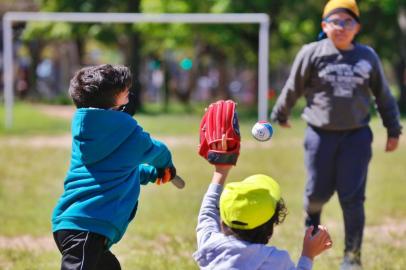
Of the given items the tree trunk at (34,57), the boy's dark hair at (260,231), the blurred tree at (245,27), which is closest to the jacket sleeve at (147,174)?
the boy's dark hair at (260,231)

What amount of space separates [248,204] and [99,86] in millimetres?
1168

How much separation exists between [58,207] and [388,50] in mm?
29899

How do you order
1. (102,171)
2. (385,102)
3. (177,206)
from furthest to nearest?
(177,206), (385,102), (102,171)

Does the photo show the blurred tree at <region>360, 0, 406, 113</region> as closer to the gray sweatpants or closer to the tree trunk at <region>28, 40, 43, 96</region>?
the tree trunk at <region>28, 40, 43, 96</region>

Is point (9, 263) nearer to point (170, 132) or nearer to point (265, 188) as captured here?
point (265, 188)

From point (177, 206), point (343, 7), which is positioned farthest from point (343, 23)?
point (177, 206)

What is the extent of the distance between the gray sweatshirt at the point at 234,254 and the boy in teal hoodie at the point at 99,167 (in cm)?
65

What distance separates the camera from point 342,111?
577 centimetres

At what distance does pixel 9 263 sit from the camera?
5953mm

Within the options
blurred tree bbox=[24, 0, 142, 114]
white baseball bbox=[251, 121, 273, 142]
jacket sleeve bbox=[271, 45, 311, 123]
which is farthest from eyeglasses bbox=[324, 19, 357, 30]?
blurred tree bbox=[24, 0, 142, 114]

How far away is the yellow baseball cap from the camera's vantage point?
322 centimetres

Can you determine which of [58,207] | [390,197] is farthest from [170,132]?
[58,207]

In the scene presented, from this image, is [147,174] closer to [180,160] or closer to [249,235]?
[249,235]

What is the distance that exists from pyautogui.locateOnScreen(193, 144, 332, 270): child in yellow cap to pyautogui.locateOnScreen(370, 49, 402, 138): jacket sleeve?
2.68 metres
